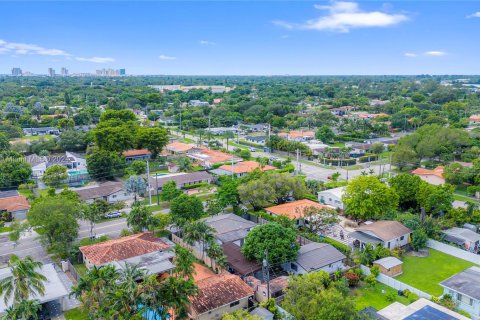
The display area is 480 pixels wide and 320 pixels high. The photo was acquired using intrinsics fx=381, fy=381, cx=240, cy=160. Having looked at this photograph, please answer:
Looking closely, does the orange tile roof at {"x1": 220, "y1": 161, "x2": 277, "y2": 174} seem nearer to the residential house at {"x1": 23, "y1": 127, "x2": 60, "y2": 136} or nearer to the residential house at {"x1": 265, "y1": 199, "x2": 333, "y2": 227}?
the residential house at {"x1": 265, "y1": 199, "x2": 333, "y2": 227}

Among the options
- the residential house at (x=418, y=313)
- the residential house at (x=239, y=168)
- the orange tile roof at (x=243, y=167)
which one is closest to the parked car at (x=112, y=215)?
the residential house at (x=239, y=168)

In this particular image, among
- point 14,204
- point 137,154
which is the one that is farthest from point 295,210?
point 137,154

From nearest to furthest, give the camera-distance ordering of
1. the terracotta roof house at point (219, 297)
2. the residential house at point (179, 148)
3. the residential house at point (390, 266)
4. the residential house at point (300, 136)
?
the terracotta roof house at point (219, 297) → the residential house at point (390, 266) → the residential house at point (179, 148) → the residential house at point (300, 136)

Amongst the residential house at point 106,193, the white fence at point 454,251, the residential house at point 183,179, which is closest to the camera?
the white fence at point 454,251

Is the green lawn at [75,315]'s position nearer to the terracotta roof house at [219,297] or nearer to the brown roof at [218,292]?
the terracotta roof house at [219,297]

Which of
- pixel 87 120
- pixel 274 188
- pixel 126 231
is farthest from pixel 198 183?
pixel 87 120

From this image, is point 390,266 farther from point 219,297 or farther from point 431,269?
point 219,297

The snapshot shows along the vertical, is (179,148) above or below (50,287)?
above
